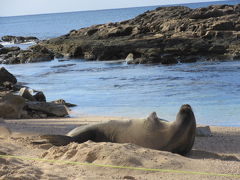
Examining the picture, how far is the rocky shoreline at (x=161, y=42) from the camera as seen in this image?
104 feet

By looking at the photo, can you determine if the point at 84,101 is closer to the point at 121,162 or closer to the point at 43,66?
the point at 121,162

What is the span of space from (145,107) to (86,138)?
7967 mm

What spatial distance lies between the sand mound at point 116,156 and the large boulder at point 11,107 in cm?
567

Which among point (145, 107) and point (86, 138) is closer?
point (86, 138)

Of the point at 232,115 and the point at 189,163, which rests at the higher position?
the point at 189,163

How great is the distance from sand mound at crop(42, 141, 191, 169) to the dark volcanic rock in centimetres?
2332

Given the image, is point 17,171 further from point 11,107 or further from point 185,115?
point 11,107

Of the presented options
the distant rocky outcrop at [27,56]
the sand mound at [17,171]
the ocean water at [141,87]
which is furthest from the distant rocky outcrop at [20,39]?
the sand mound at [17,171]

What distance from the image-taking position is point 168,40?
110 ft

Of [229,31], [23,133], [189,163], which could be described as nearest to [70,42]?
[229,31]

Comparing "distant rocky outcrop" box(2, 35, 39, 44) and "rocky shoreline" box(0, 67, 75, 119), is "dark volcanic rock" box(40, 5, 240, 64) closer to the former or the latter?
"rocky shoreline" box(0, 67, 75, 119)

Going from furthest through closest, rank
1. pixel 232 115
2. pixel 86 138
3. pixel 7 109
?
1. pixel 232 115
2. pixel 7 109
3. pixel 86 138

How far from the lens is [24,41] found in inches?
2418

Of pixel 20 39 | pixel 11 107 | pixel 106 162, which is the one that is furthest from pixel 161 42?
pixel 20 39
